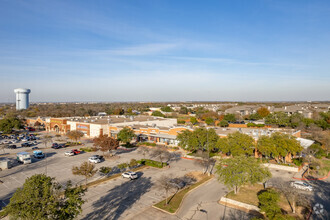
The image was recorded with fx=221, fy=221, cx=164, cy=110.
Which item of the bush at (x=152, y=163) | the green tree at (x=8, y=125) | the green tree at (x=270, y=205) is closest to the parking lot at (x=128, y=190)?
the bush at (x=152, y=163)

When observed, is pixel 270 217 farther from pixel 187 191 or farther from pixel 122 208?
pixel 122 208

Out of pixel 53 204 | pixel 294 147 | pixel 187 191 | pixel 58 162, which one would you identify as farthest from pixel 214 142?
pixel 53 204

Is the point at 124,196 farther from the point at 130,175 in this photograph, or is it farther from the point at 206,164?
the point at 206,164

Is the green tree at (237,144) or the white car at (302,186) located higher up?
the green tree at (237,144)

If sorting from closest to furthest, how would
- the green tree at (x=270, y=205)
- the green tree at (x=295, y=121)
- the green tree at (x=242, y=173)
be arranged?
the green tree at (x=270, y=205), the green tree at (x=242, y=173), the green tree at (x=295, y=121)

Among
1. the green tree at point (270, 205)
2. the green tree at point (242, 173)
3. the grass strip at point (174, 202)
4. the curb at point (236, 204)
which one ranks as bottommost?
the grass strip at point (174, 202)

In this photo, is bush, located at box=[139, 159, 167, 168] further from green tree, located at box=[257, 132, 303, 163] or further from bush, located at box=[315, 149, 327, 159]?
bush, located at box=[315, 149, 327, 159]

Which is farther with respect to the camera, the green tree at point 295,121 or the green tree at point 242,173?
the green tree at point 295,121

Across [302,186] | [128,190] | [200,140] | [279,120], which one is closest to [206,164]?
[200,140]

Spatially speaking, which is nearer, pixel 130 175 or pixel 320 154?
pixel 130 175

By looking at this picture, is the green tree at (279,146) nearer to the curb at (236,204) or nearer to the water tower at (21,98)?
the curb at (236,204)
